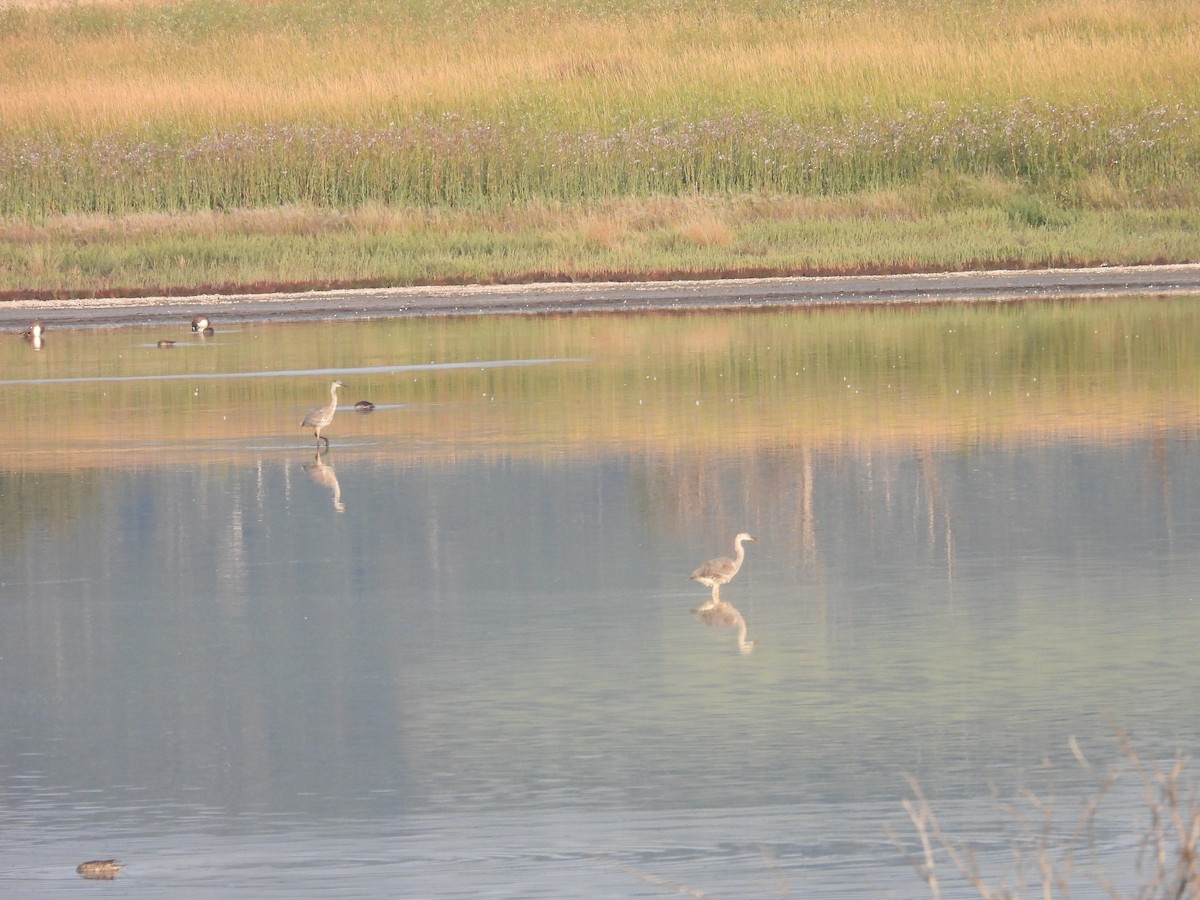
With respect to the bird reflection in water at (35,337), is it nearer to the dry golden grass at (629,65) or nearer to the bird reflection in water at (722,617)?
the dry golden grass at (629,65)

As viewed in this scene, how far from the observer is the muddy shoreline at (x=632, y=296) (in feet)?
88.2

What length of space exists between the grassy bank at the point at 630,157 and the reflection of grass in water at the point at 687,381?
5.32 m

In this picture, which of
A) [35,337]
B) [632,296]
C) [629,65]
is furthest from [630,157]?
[35,337]

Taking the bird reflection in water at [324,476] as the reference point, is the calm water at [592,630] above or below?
below

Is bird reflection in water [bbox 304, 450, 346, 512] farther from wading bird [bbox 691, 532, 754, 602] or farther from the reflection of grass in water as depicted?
wading bird [bbox 691, 532, 754, 602]

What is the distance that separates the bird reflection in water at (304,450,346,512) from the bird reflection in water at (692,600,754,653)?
12.0 ft

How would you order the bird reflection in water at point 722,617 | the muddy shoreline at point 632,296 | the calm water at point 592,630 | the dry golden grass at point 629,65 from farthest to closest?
the dry golden grass at point 629,65 → the muddy shoreline at point 632,296 → the bird reflection in water at point 722,617 → the calm water at point 592,630

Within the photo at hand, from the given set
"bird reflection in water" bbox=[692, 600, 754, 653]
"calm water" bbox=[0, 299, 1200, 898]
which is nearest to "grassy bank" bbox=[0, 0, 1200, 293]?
"calm water" bbox=[0, 299, 1200, 898]

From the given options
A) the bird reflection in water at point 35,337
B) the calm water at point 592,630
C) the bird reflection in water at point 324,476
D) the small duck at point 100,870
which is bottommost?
the small duck at point 100,870

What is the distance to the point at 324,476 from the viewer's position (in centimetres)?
1474

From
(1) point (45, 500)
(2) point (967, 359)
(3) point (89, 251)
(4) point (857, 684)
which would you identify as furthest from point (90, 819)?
(3) point (89, 251)

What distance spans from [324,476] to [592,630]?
521cm

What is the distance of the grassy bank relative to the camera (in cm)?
3108

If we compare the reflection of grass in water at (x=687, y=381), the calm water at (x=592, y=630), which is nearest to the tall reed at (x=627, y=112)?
the reflection of grass in water at (x=687, y=381)
